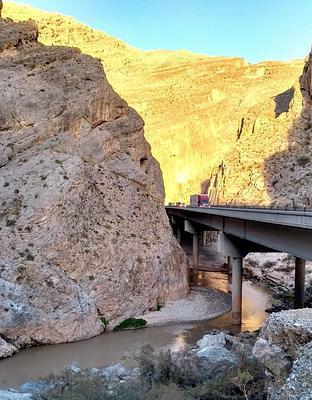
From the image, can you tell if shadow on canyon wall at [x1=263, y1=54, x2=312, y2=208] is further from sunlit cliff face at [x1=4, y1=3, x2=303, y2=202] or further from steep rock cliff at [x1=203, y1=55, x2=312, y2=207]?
sunlit cliff face at [x1=4, y1=3, x2=303, y2=202]

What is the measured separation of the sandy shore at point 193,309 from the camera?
99.0 ft

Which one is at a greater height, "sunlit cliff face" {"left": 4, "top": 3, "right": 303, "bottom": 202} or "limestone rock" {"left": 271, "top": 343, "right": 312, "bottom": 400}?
"sunlit cliff face" {"left": 4, "top": 3, "right": 303, "bottom": 202}

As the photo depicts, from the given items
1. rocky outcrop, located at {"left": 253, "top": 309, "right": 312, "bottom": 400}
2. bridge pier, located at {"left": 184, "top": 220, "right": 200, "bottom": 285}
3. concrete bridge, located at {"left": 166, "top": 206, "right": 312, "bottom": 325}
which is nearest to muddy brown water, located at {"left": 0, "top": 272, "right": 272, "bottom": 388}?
concrete bridge, located at {"left": 166, "top": 206, "right": 312, "bottom": 325}

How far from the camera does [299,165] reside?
6856cm

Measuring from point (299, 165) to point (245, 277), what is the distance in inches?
999

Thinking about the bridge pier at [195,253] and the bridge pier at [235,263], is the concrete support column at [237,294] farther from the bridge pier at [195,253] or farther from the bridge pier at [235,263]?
the bridge pier at [195,253]

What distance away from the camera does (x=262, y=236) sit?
86.9 feet

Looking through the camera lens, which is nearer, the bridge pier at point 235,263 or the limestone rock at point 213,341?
the limestone rock at point 213,341

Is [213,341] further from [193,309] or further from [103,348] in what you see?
[193,309]

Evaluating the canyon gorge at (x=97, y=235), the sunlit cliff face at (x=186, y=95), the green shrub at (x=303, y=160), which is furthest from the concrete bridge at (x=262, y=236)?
the sunlit cliff face at (x=186, y=95)

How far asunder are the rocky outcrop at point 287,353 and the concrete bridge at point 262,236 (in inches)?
343

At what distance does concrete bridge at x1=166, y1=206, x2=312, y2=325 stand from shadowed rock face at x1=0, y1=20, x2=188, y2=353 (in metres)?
4.63

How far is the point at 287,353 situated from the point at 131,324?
780 inches

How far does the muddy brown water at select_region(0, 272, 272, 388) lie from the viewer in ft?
68.3
